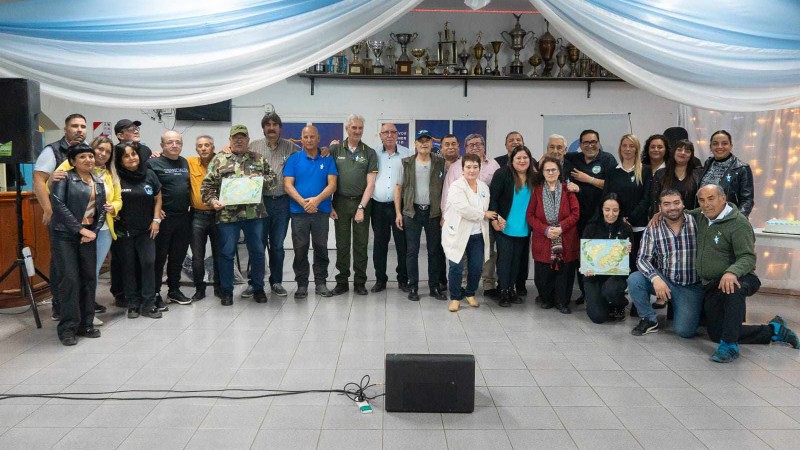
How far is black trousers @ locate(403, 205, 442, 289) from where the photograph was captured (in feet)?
18.1

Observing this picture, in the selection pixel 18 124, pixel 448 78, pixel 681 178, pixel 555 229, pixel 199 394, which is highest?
pixel 448 78

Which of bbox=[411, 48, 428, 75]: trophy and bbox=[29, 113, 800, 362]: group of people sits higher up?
bbox=[411, 48, 428, 75]: trophy

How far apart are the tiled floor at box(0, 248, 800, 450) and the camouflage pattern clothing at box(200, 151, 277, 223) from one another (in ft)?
2.53

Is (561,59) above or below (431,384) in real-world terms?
above

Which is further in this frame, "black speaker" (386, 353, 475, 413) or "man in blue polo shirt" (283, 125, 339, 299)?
"man in blue polo shirt" (283, 125, 339, 299)

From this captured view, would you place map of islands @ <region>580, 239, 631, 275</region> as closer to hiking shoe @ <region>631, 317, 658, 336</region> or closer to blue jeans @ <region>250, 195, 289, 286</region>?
hiking shoe @ <region>631, 317, 658, 336</region>

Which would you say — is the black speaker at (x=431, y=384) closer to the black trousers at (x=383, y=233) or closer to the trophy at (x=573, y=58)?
the black trousers at (x=383, y=233)

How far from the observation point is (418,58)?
8648 mm

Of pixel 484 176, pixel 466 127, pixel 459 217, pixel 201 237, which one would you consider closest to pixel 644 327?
pixel 459 217

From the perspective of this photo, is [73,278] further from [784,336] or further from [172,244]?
[784,336]

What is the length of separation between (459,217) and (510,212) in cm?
48

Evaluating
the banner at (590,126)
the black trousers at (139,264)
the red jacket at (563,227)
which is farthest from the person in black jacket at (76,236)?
the banner at (590,126)

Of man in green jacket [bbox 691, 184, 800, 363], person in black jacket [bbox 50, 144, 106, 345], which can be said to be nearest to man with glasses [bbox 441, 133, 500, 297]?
man in green jacket [bbox 691, 184, 800, 363]

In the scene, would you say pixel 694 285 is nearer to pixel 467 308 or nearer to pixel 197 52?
pixel 467 308
